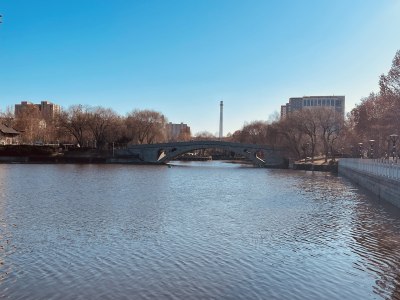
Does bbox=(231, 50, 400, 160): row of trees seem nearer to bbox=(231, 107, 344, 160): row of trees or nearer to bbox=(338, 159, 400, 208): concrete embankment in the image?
bbox=(231, 107, 344, 160): row of trees

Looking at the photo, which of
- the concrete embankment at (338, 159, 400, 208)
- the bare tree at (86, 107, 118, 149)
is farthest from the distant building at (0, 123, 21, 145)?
the concrete embankment at (338, 159, 400, 208)

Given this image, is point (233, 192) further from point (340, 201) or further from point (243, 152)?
point (243, 152)

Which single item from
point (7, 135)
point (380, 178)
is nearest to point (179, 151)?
point (7, 135)

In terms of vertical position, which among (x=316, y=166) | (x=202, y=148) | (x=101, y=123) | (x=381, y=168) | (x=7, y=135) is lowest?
(x=316, y=166)

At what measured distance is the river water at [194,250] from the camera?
11.1m

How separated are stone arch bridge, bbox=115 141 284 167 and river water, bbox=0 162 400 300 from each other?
186ft

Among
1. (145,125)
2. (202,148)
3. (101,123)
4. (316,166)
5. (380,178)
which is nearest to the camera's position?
(380,178)

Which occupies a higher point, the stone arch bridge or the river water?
the stone arch bridge

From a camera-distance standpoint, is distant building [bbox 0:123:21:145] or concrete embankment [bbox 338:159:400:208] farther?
distant building [bbox 0:123:21:145]

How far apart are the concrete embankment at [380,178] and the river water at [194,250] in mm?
1334

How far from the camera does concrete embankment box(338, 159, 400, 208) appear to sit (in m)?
26.9

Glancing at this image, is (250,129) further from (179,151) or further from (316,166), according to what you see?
(316,166)

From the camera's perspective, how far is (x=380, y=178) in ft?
104

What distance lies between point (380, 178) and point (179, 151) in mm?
59959
